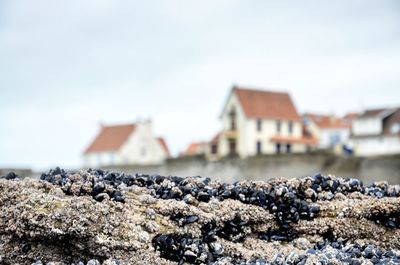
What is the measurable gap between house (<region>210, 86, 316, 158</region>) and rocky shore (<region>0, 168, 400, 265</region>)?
56.1 meters

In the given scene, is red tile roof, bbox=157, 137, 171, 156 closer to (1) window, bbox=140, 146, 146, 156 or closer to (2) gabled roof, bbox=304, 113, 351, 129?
(1) window, bbox=140, 146, 146, 156

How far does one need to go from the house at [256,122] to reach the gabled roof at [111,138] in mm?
10621

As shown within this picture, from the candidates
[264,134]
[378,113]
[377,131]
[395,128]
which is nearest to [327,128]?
[378,113]

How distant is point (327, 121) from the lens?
87.1 meters

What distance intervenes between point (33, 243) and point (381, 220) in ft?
9.58

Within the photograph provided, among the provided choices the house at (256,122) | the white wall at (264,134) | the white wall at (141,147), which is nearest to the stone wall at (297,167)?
the house at (256,122)

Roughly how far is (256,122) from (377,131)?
1392cm

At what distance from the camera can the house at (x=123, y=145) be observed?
6900 cm

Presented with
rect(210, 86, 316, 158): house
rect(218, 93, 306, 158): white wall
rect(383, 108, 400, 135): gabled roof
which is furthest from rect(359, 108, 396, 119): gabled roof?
rect(218, 93, 306, 158): white wall

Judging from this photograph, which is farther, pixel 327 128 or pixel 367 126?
pixel 327 128

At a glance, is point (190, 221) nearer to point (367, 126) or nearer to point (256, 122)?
point (256, 122)

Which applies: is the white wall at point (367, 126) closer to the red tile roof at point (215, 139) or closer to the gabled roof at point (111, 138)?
the red tile roof at point (215, 139)

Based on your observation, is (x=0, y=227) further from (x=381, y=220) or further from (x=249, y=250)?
(x=381, y=220)

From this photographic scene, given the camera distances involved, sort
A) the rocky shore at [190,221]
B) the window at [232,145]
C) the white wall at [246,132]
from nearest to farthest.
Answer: the rocky shore at [190,221]
the white wall at [246,132]
the window at [232,145]
